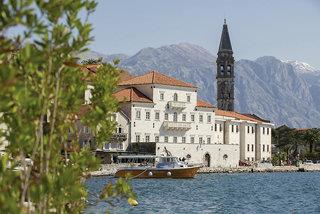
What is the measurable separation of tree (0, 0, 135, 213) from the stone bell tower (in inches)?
5773

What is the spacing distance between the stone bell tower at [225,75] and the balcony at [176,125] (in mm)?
58349

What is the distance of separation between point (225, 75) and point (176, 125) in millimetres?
64520

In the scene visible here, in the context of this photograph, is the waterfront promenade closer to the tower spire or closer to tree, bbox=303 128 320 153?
tree, bbox=303 128 320 153

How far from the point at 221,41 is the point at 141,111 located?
7231cm

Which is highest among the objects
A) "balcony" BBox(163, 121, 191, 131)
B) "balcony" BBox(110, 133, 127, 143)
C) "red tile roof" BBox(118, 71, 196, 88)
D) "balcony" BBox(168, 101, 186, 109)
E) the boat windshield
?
"red tile roof" BBox(118, 71, 196, 88)

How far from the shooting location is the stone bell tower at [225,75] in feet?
513

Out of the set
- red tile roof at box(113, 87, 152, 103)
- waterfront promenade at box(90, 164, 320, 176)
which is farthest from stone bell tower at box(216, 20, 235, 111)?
red tile roof at box(113, 87, 152, 103)

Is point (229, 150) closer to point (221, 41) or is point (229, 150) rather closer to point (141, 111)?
point (141, 111)

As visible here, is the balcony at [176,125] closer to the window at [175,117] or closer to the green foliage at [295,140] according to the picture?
the window at [175,117]

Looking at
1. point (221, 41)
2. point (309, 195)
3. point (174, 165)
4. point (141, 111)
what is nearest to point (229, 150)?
point (141, 111)

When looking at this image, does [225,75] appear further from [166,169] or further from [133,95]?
[166,169]

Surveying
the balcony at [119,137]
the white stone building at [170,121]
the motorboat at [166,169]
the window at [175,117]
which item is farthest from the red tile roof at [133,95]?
the motorboat at [166,169]

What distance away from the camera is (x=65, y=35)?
8.28 m

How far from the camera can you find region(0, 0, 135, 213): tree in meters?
→ 7.15
